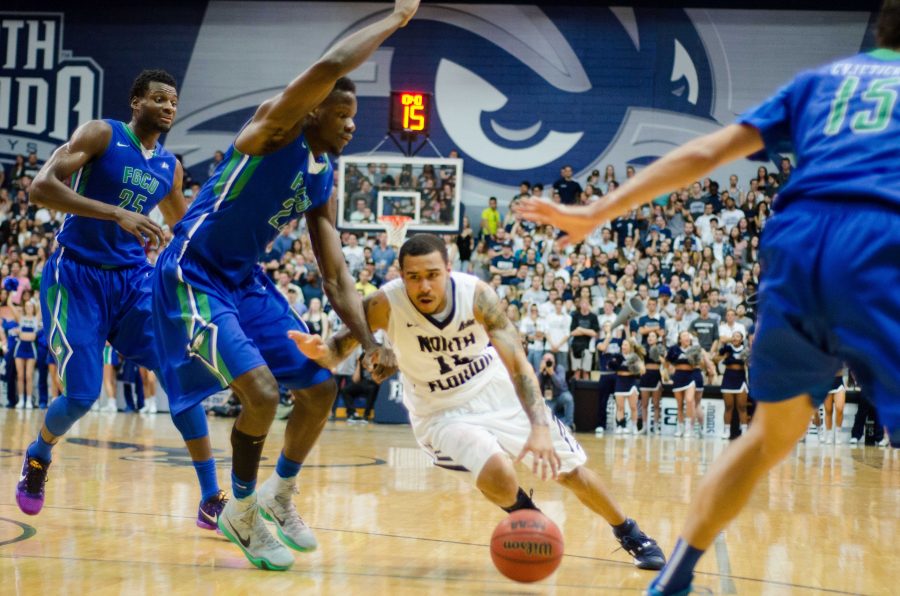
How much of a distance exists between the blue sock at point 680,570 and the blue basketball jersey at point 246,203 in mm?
2509

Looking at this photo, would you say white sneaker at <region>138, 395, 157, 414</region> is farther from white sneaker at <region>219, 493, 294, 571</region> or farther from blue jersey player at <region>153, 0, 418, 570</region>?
white sneaker at <region>219, 493, 294, 571</region>

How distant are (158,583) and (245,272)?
1522 millimetres

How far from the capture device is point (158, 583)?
4219 millimetres

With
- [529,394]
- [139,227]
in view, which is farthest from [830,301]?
[139,227]

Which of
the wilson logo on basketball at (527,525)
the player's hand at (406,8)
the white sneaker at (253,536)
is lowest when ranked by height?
the white sneaker at (253,536)

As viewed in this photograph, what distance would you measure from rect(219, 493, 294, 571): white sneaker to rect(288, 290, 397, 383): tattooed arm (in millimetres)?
775

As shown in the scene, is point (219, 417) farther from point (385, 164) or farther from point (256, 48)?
point (256, 48)

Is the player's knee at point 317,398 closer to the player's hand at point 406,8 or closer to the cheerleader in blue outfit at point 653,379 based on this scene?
the player's hand at point 406,8

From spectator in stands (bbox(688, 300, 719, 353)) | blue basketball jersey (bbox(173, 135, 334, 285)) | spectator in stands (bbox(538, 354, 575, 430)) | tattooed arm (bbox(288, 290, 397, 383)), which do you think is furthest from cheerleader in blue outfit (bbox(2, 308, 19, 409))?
tattooed arm (bbox(288, 290, 397, 383))

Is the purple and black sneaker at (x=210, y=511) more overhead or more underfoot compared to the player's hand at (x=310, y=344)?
more underfoot

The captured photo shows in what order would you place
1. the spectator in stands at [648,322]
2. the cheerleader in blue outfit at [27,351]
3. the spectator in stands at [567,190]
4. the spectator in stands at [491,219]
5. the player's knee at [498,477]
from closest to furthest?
the player's knee at [498,477]
the spectator in stands at [648,322]
the cheerleader in blue outfit at [27,351]
the spectator in stands at [567,190]
the spectator in stands at [491,219]

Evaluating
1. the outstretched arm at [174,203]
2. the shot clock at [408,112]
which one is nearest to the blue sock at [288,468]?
the outstretched arm at [174,203]

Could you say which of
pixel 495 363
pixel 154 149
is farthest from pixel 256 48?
pixel 495 363

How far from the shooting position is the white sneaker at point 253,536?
459cm
